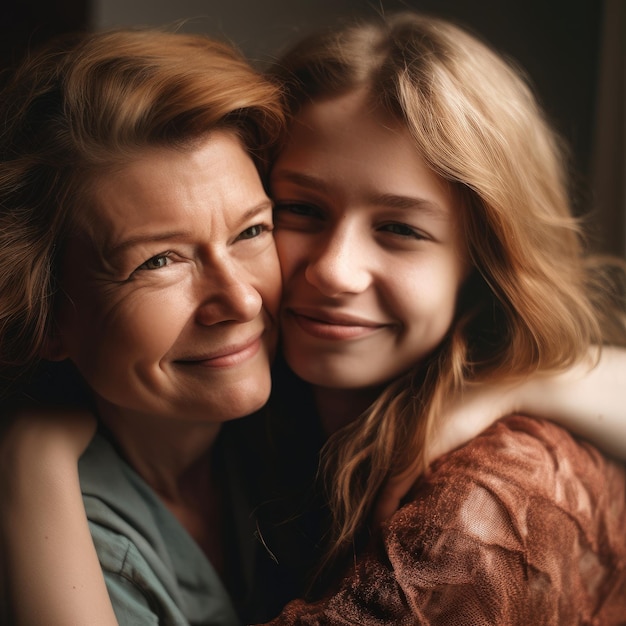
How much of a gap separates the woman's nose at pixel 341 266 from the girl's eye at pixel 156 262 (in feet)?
0.50

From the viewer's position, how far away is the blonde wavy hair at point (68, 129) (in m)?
0.76

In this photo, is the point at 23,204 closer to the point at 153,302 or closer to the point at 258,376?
the point at 153,302

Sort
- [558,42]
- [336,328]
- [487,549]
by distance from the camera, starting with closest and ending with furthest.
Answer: [487,549] → [336,328] → [558,42]

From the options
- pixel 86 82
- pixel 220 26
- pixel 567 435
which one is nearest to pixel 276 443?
pixel 567 435

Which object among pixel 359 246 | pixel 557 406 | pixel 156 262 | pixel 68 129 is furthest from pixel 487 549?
pixel 68 129

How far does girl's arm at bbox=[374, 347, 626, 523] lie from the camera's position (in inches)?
34.4

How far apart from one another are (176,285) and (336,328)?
0.18m

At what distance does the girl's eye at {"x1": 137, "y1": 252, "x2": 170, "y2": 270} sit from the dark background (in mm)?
449

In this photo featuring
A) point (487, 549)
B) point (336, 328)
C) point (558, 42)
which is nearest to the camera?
point (487, 549)

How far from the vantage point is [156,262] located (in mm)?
792

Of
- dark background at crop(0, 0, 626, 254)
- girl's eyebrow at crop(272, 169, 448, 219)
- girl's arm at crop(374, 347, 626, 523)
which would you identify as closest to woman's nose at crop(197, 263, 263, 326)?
girl's eyebrow at crop(272, 169, 448, 219)

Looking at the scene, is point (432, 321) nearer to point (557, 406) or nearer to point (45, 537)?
point (557, 406)

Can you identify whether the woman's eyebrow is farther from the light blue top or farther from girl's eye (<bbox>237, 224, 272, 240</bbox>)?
the light blue top

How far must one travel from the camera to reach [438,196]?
84 cm
